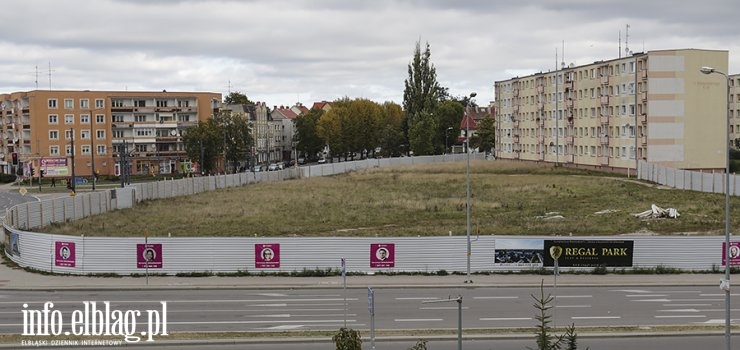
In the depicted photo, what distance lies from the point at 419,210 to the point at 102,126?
277 ft

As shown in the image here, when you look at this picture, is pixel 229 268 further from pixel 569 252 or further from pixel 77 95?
pixel 77 95

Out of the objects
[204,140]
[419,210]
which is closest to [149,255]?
[419,210]

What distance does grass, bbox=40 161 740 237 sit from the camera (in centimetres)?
5291

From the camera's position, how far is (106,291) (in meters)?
36.1

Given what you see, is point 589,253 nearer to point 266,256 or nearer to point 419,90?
point 266,256

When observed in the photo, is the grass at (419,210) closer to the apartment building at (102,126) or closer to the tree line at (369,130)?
the tree line at (369,130)

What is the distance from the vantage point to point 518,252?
40125 millimetres

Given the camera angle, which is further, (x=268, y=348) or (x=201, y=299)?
(x=201, y=299)

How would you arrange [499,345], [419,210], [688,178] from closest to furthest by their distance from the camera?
1. [499,345]
2. [419,210]
3. [688,178]

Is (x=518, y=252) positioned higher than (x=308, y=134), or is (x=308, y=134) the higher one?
(x=308, y=134)

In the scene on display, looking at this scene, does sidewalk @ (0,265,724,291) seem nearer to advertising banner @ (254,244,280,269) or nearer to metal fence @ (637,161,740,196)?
advertising banner @ (254,244,280,269)

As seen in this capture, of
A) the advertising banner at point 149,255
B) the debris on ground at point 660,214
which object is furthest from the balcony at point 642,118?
the advertising banner at point 149,255

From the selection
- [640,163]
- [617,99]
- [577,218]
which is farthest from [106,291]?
[617,99]

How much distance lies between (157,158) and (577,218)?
93.0 m
